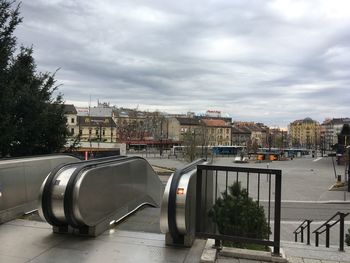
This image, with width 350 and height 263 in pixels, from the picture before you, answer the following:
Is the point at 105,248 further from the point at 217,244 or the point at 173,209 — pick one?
the point at 217,244

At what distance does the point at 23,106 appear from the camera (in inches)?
394

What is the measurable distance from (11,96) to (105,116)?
401ft

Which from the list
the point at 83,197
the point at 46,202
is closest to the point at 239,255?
the point at 83,197

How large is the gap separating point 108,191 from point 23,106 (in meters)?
4.56

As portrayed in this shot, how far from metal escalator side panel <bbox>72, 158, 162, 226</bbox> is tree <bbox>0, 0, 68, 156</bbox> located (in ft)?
10.0

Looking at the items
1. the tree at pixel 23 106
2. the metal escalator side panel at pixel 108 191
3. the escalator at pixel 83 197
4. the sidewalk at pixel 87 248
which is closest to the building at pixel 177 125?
the tree at pixel 23 106

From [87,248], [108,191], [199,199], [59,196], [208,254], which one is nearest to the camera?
[208,254]

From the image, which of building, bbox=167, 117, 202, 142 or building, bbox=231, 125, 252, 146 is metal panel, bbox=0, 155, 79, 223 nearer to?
building, bbox=167, 117, 202, 142

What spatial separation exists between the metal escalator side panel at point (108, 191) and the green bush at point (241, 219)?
1929 millimetres

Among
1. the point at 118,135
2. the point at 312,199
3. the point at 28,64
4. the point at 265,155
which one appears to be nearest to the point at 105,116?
the point at 118,135

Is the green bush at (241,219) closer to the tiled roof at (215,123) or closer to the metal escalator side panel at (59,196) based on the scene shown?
the metal escalator side panel at (59,196)

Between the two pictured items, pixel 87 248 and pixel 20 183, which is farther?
pixel 20 183

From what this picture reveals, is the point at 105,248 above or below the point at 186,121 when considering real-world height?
below

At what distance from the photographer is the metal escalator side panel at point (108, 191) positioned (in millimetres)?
5754
